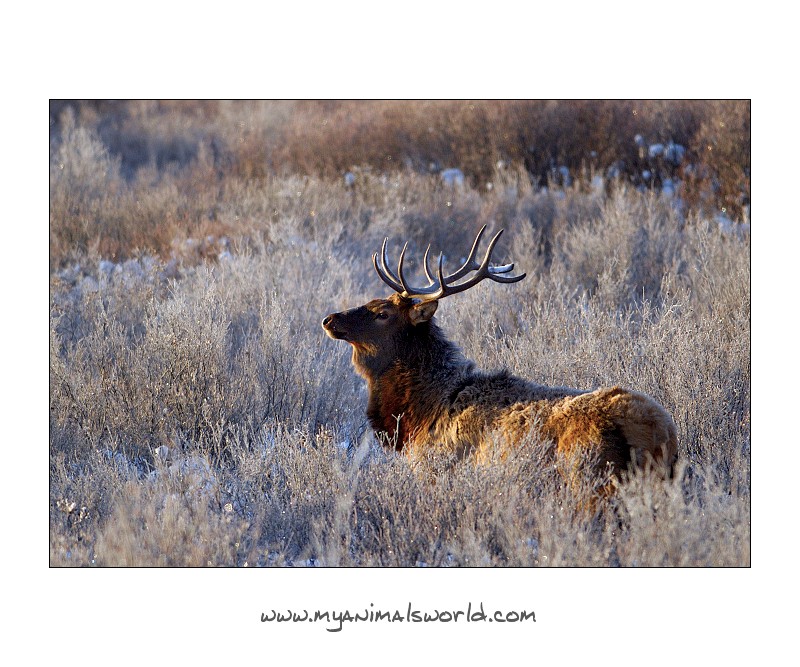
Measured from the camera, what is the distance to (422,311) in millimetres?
5859

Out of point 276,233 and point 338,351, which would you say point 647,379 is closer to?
point 338,351

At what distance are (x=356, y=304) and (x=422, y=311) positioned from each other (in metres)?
3.16

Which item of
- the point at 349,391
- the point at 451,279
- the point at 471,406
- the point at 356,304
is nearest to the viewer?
the point at 471,406

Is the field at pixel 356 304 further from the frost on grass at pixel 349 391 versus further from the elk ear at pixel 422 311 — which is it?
the elk ear at pixel 422 311

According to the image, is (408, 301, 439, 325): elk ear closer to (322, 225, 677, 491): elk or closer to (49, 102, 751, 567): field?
(322, 225, 677, 491): elk

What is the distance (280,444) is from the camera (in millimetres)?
5379

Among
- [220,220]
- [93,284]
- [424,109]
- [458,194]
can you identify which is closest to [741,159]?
[458,194]

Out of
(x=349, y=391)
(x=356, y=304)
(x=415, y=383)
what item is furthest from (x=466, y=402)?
(x=356, y=304)

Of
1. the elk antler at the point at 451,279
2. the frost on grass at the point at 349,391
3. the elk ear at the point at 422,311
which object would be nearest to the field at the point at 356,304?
the frost on grass at the point at 349,391

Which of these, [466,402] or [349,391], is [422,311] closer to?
[466,402]

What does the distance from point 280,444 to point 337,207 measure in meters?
6.73

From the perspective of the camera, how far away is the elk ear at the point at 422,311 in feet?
19.1

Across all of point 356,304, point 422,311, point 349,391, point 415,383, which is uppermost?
point 356,304

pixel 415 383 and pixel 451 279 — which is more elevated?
pixel 451 279
